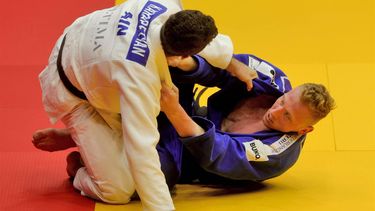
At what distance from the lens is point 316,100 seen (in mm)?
3404

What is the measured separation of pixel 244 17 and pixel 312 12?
1.91ft

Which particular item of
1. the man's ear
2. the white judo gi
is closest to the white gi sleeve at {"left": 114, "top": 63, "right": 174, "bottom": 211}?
the white judo gi

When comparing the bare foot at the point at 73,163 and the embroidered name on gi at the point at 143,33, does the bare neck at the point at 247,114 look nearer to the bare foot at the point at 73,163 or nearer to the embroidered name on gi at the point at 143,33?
the bare foot at the point at 73,163

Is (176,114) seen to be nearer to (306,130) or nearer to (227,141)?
(227,141)

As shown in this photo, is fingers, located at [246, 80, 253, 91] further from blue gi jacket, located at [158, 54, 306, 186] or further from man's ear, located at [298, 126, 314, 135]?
man's ear, located at [298, 126, 314, 135]

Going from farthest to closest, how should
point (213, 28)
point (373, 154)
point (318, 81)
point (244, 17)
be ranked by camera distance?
1. point (244, 17)
2. point (318, 81)
3. point (373, 154)
4. point (213, 28)

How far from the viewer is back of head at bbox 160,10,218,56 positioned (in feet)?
8.85

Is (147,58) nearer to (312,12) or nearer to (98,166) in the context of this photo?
(98,166)

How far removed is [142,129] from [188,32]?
47cm

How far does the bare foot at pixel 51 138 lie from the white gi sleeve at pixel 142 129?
0.86 m

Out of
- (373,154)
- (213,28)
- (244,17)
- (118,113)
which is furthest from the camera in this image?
(244,17)

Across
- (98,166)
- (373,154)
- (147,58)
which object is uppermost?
(147,58)

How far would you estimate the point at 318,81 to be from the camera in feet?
15.4

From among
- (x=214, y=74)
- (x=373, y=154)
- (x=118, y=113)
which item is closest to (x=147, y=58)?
(x=118, y=113)
